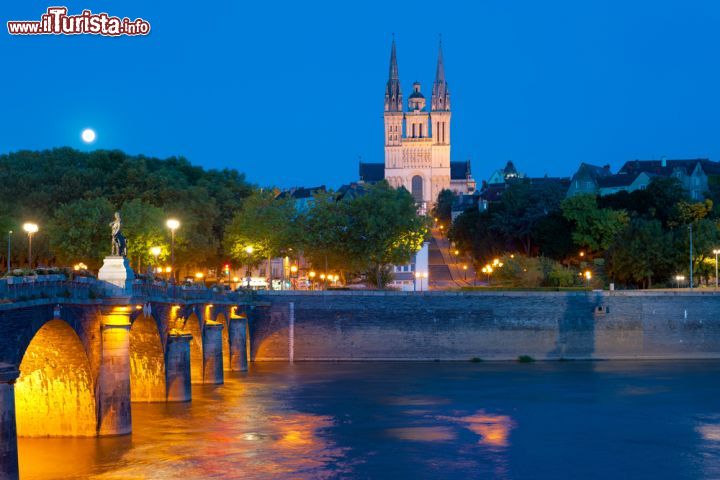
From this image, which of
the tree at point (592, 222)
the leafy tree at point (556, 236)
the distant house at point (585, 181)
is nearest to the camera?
the tree at point (592, 222)

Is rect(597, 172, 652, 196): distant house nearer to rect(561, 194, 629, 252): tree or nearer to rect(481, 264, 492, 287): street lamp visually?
rect(481, 264, 492, 287): street lamp

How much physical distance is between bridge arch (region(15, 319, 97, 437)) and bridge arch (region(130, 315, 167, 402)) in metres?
9.29

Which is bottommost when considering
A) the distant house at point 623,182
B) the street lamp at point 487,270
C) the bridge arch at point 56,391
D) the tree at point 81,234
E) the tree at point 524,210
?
the bridge arch at point 56,391

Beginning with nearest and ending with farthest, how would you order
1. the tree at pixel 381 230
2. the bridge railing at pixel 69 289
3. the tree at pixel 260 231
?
the bridge railing at pixel 69 289, the tree at pixel 381 230, the tree at pixel 260 231

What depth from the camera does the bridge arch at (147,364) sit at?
48.6m

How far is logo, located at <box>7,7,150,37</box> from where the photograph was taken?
4925cm

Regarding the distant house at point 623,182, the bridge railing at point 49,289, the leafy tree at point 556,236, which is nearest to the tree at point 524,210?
the leafy tree at point 556,236

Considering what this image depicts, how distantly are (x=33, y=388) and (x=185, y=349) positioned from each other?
1219cm

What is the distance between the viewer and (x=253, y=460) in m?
38.9

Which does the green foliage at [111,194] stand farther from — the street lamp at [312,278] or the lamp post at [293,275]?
the lamp post at [293,275]

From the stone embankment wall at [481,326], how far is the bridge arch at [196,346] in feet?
45.8

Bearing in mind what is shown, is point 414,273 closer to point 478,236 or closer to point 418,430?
point 478,236

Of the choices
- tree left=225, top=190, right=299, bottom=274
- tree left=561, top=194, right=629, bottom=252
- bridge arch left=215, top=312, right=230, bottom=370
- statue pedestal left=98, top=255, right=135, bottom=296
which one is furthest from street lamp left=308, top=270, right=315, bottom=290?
statue pedestal left=98, top=255, right=135, bottom=296

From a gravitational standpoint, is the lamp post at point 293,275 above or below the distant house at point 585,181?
below
